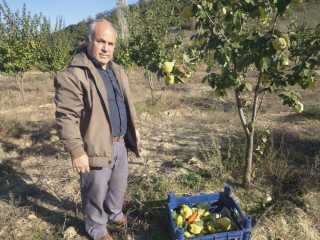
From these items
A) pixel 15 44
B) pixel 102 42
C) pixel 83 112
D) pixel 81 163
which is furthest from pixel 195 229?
pixel 15 44

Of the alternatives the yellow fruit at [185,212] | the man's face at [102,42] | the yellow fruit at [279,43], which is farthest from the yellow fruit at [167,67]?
the yellow fruit at [185,212]

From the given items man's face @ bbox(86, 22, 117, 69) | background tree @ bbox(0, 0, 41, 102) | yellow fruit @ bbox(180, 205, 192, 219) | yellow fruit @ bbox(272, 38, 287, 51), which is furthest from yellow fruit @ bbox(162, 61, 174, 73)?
background tree @ bbox(0, 0, 41, 102)

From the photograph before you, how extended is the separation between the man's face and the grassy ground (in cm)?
154

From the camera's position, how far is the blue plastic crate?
217 centimetres

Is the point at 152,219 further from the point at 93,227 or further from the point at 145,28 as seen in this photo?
the point at 145,28

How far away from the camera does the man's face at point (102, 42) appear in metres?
2.10

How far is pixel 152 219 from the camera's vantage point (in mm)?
2867

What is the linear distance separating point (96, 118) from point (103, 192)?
0.66 m

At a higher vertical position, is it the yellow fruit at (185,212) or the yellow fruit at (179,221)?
the yellow fruit at (185,212)

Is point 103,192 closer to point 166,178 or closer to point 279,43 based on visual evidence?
point 166,178

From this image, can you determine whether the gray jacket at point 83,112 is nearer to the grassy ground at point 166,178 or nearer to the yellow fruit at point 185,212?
the yellow fruit at point 185,212

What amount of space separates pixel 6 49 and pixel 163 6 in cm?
542

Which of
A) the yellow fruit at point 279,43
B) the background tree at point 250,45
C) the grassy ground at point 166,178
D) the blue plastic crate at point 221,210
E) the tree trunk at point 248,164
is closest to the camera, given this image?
the yellow fruit at point 279,43

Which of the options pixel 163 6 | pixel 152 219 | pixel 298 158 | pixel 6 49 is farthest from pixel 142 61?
pixel 152 219
